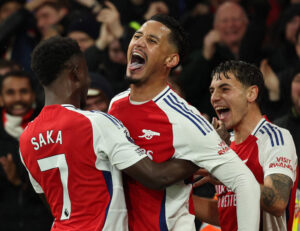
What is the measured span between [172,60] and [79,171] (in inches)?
32.7

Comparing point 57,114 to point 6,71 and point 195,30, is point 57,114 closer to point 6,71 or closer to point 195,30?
point 6,71

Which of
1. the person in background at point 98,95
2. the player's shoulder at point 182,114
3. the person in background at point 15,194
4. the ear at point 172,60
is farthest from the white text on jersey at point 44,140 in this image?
the person in background at point 15,194

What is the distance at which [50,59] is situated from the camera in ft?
11.7

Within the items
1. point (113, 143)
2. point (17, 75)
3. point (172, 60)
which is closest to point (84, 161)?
point (113, 143)

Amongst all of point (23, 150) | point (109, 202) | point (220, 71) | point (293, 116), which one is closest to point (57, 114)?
Result: point (23, 150)

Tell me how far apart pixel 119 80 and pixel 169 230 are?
11.2 ft

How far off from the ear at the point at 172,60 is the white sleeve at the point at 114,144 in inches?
20.2

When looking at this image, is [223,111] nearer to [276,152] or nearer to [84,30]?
[276,152]

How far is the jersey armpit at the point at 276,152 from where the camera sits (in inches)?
147

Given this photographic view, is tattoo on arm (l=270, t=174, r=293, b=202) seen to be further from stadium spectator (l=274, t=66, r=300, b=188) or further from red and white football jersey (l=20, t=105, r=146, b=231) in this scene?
stadium spectator (l=274, t=66, r=300, b=188)

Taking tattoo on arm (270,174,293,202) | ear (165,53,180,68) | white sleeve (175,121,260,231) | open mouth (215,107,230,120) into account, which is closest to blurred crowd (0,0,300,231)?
open mouth (215,107,230,120)

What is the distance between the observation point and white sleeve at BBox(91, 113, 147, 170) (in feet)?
11.1

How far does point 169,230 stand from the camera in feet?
11.7

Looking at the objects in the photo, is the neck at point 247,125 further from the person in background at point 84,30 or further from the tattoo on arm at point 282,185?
the person in background at point 84,30
